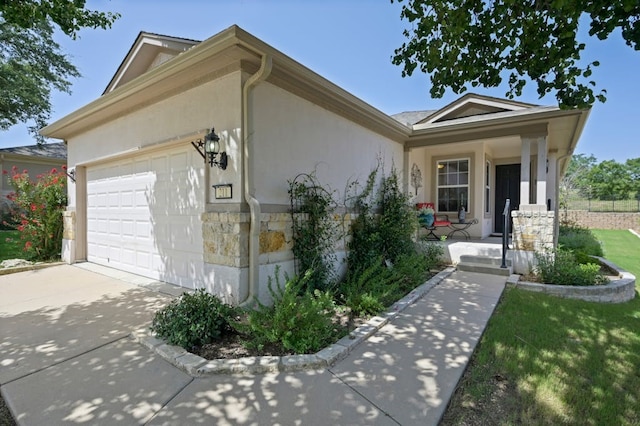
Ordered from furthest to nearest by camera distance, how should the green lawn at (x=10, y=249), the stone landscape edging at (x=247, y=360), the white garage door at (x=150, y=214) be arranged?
the green lawn at (x=10, y=249)
the white garage door at (x=150, y=214)
the stone landscape edging at (x=247, y=360)

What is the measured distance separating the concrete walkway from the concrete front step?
2159 millimetres

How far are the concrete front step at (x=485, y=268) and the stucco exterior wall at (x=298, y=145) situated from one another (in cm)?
274

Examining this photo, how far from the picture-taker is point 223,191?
416 cm

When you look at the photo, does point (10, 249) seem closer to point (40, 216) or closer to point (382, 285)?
point (40, 216)

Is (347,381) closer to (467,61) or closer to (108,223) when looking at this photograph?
(467,61)

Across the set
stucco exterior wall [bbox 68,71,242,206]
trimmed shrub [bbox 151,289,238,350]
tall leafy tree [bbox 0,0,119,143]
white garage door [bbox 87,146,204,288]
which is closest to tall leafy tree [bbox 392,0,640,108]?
stucco exterior wall [bbox 68,71,242,206]

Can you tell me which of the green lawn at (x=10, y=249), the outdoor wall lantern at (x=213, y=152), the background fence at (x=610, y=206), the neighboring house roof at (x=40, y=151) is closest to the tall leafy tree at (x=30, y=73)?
the neighboring house roof at (x=40, y=151)

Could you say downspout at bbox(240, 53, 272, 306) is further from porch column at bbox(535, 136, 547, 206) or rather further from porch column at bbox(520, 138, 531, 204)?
porch column at bbox(535, 136, 547, 206)

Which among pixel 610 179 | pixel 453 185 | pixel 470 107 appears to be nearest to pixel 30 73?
pixel 470 107

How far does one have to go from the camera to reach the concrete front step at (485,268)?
5.93 meters

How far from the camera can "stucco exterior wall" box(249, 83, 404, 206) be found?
4188 mm

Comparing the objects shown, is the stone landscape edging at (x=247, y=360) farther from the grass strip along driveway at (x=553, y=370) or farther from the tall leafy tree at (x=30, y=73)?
the tall leafy tree at (x=30, y=73)

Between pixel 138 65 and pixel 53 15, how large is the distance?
7.35 feet

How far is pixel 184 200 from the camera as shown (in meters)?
4.87
